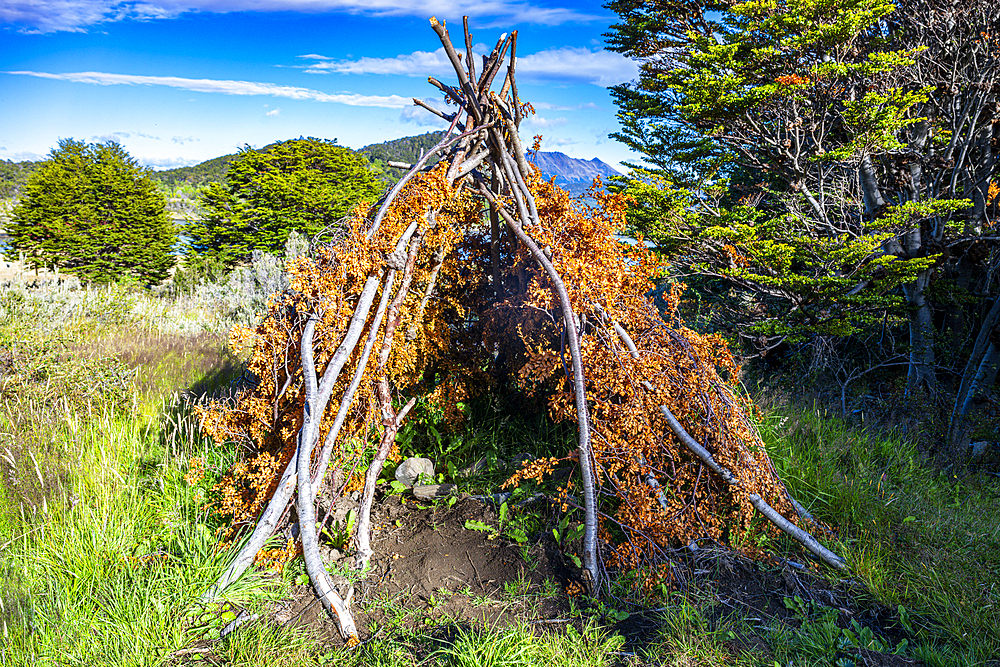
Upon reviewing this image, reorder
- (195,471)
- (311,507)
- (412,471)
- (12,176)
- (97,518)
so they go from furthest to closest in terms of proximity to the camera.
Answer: (12,176) → (412,471) → (195,471) → (97,518) → (311,507)

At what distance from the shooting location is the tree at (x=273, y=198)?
75.4 feet

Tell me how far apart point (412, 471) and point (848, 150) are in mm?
6568

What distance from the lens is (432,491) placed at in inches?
144

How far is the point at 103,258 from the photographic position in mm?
21969

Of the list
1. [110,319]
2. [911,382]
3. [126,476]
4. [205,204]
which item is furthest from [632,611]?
[205,204]

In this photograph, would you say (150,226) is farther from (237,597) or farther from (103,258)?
(237,597)

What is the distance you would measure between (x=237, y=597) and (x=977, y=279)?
32.7 ft

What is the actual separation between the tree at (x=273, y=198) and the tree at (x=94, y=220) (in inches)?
68.4

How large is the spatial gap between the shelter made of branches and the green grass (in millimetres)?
386

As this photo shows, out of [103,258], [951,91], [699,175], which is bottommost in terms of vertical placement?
[103,258]

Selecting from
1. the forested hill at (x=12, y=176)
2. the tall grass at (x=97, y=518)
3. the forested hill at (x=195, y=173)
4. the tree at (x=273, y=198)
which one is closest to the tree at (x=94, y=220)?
the tree at (x=273, y=198)

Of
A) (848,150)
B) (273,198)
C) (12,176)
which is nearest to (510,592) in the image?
(848,150)

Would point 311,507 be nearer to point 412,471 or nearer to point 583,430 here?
point 412,471

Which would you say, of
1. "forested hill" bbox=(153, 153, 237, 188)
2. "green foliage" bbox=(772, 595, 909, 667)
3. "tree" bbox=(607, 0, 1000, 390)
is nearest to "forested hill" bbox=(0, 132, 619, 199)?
"forested hill" bbox=(153, 153, 237, 188)
